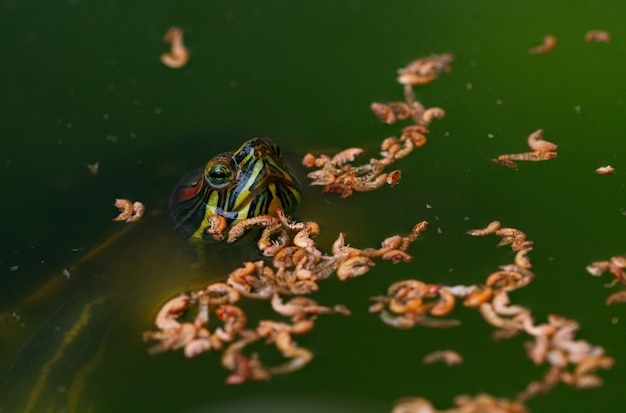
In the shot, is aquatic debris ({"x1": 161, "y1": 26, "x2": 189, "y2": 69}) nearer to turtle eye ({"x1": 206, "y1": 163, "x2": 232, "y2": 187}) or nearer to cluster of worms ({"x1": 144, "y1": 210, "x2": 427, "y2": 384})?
turtle eye ({"x1": 206, "y1": 163, "x2": 232, "y2": 187})

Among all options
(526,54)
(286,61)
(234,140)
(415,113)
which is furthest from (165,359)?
(526,54)

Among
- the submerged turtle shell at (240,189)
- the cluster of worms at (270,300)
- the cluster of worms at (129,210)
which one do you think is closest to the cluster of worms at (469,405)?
the cluster of worms at (270,300)

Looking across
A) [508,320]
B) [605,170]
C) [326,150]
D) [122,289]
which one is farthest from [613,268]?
[122,289]

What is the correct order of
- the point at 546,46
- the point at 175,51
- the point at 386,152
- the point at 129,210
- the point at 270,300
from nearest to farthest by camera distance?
1. the point at 270,300
2. the point at 129,210
3. the point at 386,152
4. the point at 546,46
5. the point at 175,51

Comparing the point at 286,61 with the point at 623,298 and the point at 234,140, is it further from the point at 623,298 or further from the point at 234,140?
the point at 623,298

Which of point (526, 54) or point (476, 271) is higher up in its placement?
point (526, 54)

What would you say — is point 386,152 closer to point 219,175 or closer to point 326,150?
point 326,150
